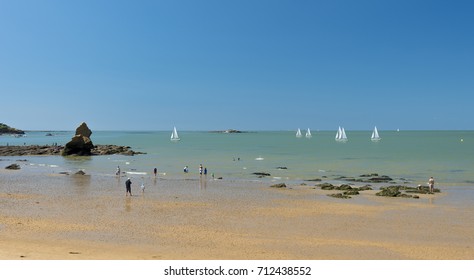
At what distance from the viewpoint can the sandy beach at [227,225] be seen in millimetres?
14031

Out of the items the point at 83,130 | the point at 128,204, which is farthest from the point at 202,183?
the point at 83,130

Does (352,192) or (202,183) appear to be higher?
(352,192)

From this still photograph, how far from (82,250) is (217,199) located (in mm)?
14187

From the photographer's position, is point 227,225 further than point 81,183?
No

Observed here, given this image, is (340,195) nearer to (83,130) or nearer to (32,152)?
(83,130)

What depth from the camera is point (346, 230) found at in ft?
59.3

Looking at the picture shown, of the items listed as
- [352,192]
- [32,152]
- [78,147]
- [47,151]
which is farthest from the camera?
[47,151]

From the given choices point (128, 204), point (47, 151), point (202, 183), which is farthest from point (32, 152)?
point (128, 204)

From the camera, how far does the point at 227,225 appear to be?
1897 centimetres

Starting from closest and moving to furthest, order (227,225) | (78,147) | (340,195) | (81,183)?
1. (227,225)
2. (340,195)
3. (81,183)
4. (78,147)

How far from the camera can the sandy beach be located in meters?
14.0

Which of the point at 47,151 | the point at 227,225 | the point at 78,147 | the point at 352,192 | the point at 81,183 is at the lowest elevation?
the point at 81,183

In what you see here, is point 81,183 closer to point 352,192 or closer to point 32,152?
point 352,192

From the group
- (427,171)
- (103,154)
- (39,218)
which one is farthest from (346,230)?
(103,154)
